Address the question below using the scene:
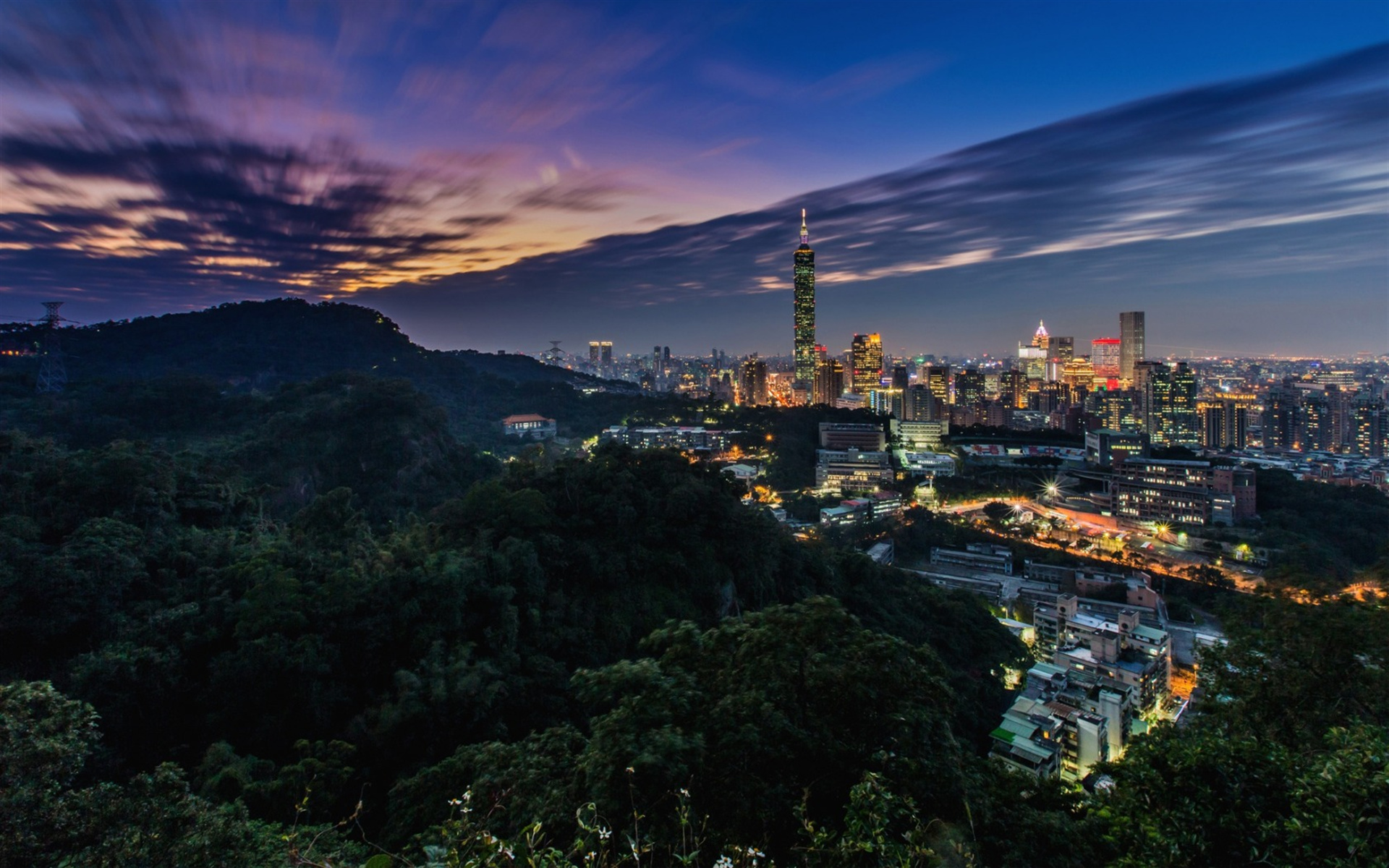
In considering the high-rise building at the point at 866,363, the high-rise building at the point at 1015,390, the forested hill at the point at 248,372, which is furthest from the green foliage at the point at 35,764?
the high-rise building at the point at 866,363

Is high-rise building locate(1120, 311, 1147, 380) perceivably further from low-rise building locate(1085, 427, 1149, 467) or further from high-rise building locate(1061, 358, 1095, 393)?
low-rise building locate(1085, 427, 1149, 467)

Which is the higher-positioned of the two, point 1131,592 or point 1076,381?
point 1076,381

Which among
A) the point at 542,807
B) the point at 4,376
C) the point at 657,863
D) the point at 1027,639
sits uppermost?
the point at 4,376

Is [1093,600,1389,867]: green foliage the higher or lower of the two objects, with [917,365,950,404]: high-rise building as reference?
lower

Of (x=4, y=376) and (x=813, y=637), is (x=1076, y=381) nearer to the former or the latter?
(x=813, y=637)

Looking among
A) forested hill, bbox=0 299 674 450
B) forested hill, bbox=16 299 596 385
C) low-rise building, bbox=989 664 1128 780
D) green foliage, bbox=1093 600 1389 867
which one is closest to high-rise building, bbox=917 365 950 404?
forested hill, bbox=0 299 674 450

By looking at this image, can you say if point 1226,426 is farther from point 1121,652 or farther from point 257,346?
point 257,346

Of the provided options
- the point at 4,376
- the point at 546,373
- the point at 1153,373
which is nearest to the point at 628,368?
the point at 546,373
